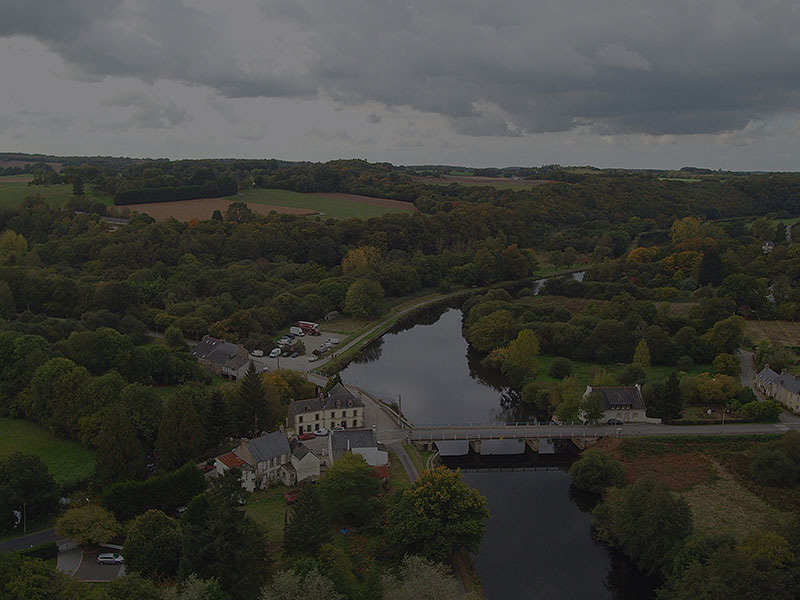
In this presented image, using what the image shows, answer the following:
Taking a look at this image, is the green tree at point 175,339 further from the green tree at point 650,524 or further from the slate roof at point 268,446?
the green tree at point 650,524

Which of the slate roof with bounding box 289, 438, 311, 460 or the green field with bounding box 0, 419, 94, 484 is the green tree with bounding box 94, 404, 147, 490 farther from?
the slate roof with bounding box 289, 438, 311, 460

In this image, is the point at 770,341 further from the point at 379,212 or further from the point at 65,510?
the point at 379,212

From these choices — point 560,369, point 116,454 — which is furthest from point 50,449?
point 560,369

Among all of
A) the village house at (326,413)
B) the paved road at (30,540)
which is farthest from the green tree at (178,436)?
the village house at (326,413)

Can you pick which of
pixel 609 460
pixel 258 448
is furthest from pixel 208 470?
pixel 609 460

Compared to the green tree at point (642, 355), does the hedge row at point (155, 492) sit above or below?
below
